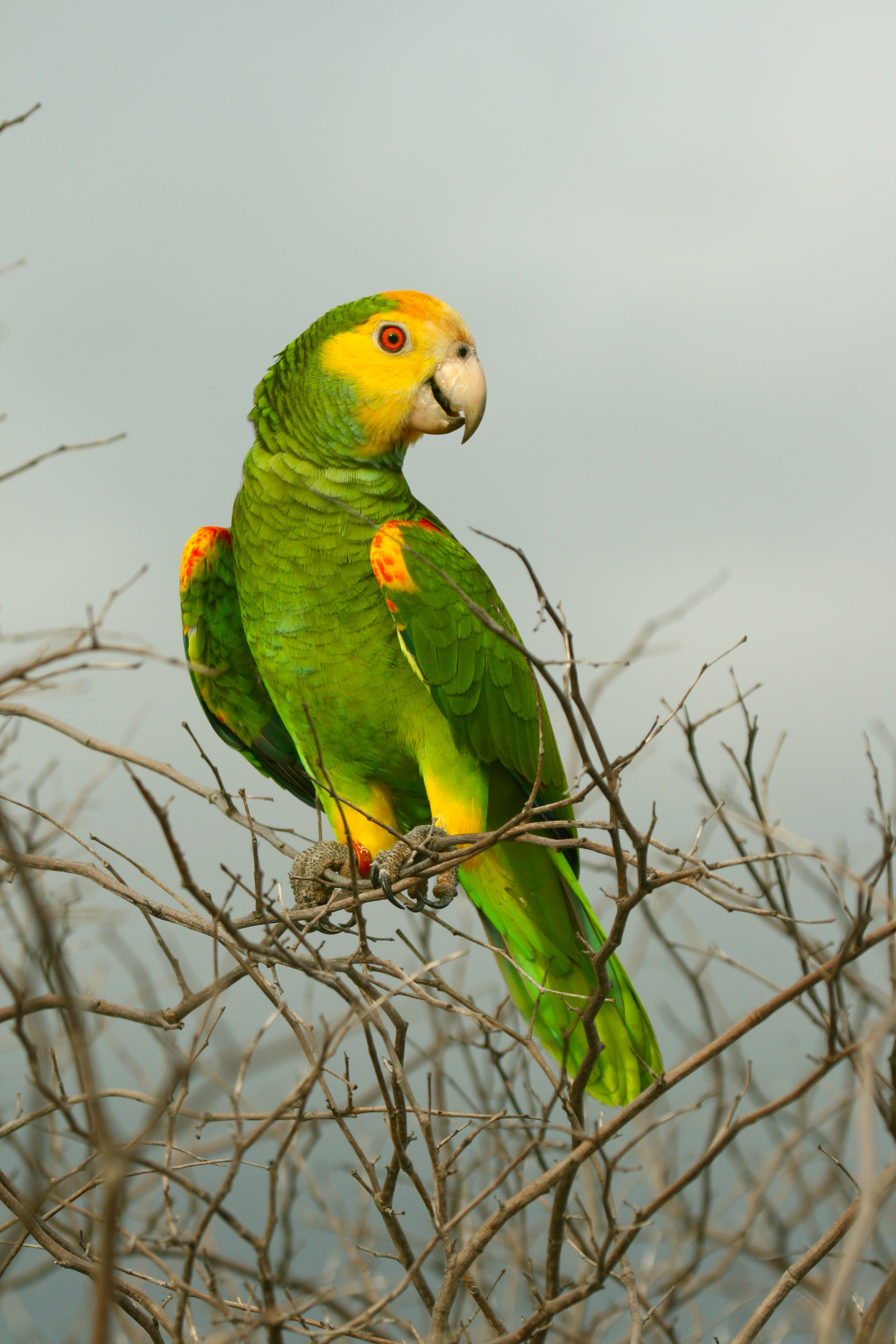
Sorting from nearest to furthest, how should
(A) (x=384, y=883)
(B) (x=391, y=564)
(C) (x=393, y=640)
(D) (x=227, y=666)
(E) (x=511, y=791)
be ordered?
(A) (x=384, y=883), (B) (x=391, y=564), (C) (x=393, y=640), (E) (x=511, y=791), (D) (x=227, y=666)

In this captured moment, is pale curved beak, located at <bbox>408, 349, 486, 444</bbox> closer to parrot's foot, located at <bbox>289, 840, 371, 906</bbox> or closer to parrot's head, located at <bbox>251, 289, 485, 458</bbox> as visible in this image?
parrot's head, located at <bbox>251, 289, 485, 458</bbox>

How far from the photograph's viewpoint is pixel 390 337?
375 centimetres

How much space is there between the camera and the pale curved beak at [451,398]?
12.4 feet

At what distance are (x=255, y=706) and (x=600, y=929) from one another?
1678 mm

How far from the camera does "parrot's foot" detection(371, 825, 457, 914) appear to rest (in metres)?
2.99

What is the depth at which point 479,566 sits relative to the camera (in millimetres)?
3938

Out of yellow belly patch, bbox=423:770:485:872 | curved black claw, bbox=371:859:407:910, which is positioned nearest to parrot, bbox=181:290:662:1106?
yellow belly patch, bbox=423:770:485:872

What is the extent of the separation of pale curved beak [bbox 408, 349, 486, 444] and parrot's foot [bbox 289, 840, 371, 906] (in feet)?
5.40

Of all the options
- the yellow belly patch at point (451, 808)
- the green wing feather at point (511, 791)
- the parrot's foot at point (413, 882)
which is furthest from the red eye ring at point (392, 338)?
the parrot's foot at point (413, 882)

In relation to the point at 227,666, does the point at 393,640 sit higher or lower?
lower

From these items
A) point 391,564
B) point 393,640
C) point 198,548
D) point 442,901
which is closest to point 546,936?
point 442,901

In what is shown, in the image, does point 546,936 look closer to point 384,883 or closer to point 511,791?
point 511,791

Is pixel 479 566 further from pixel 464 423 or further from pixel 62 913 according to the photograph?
pixel 62 913

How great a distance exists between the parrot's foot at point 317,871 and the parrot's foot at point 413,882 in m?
0.24
